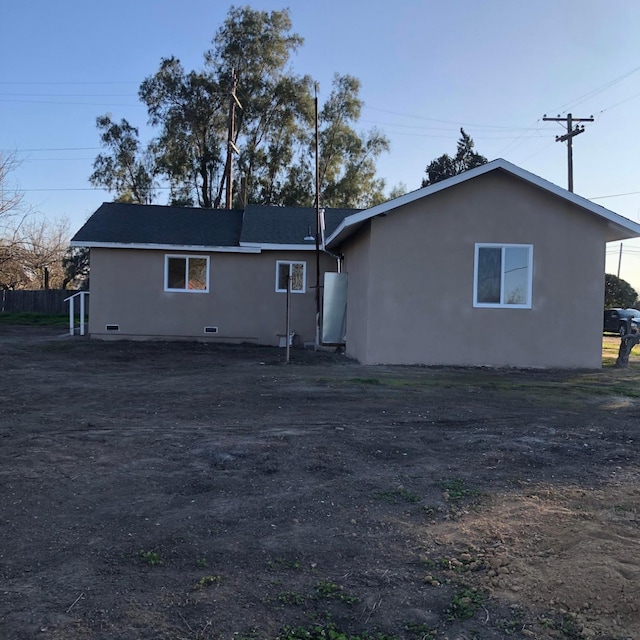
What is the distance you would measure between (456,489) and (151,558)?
236cm

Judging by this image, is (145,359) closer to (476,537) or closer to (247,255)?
(247,255)

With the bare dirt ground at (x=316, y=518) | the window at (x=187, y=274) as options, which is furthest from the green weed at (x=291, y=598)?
the window at (x=187, y=274)

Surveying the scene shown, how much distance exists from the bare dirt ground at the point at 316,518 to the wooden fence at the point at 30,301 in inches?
951

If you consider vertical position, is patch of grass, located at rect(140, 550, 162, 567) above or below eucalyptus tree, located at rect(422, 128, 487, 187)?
below

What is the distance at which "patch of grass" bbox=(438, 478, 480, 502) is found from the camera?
183 inches

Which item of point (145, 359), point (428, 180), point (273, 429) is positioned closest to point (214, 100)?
point (428, 180)

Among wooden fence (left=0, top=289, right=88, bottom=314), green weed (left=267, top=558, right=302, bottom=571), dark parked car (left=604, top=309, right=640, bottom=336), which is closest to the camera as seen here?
green weed (left=267, top=558, right=302, bottom=571)

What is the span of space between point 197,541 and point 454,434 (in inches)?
143

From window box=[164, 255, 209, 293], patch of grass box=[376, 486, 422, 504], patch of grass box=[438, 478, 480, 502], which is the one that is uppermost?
window box=[164, 255, 209, 293]

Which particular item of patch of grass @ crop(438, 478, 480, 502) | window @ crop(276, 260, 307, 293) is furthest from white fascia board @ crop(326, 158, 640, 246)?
patch of grass @ crop(438, 478, 480, 502)

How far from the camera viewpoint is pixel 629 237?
13.1m

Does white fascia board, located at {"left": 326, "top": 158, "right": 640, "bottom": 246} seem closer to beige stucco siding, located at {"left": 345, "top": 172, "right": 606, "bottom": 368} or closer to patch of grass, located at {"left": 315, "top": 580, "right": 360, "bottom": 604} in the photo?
beige stucco siding, located at {"left": 345, "top": 172, "right": 606, "bottom": 368}

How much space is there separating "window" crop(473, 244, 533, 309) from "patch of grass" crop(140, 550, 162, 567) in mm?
9894

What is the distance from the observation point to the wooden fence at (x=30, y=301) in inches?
1217
